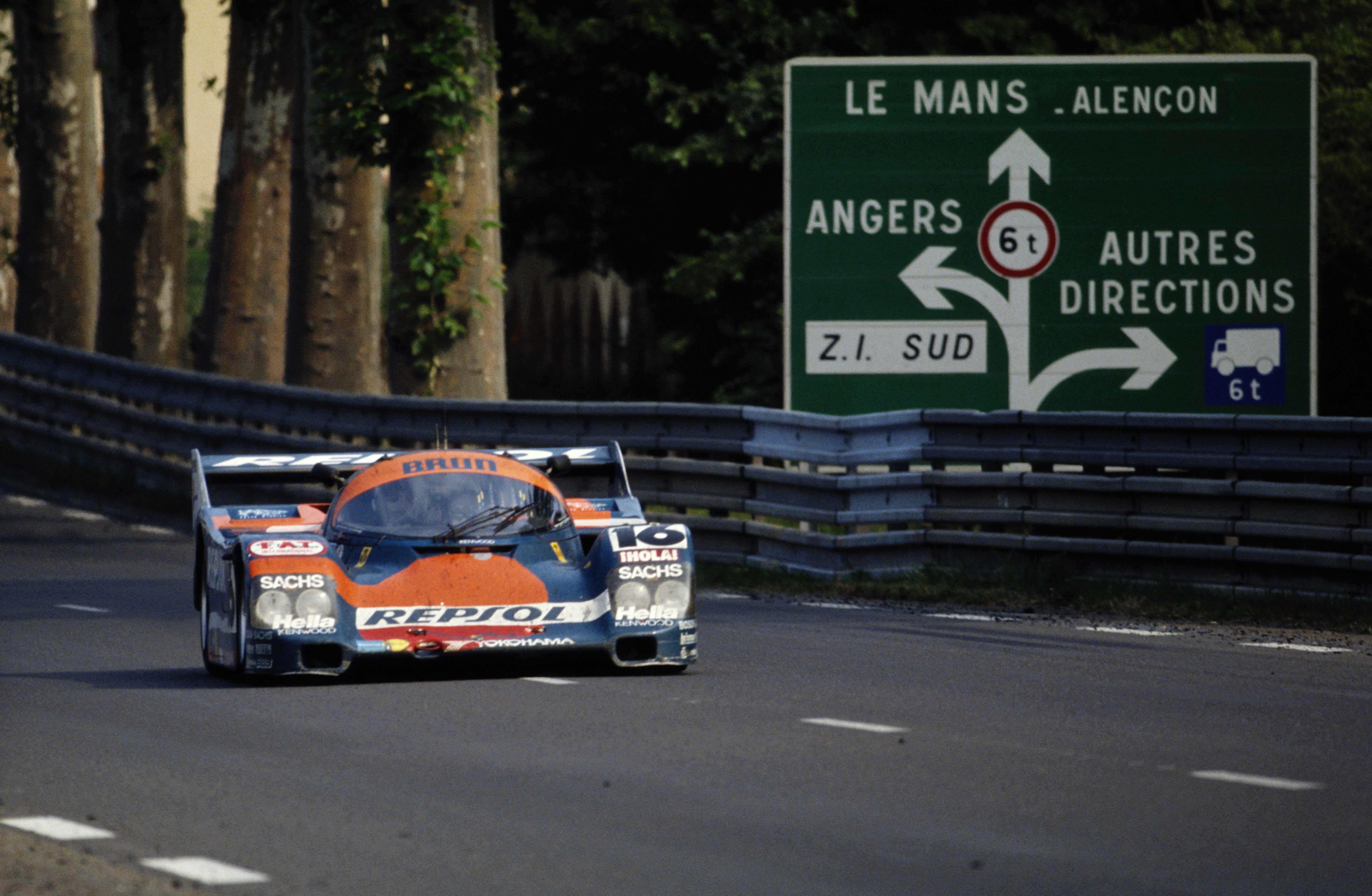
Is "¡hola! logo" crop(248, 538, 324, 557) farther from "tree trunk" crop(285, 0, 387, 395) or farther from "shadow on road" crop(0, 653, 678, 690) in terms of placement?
"tree trunk" crop(285, 0, 387, 395)

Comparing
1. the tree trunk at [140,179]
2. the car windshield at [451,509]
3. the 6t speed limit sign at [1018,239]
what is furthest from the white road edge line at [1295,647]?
the tree trunk at [140,179]

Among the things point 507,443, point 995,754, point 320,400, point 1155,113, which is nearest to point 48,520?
point 320,400

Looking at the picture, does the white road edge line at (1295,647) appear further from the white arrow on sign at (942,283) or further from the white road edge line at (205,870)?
the white road edge line at (205,870)

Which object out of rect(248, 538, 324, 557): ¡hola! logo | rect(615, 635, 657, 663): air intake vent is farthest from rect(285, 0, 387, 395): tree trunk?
rect(615, 635, 657, 663): air intake vent

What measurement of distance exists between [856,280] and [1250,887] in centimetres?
1169

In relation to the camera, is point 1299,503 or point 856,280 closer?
point 1299,503

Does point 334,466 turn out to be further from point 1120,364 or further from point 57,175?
point 57,175

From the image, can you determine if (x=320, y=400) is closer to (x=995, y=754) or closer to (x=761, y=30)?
(x=761, y=30)

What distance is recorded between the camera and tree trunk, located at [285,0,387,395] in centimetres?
2533

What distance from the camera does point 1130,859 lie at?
20.4 feet

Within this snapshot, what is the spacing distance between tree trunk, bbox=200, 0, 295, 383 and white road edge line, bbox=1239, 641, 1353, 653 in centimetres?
2015

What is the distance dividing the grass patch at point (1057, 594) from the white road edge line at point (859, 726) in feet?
15.5

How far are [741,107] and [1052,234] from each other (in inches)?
499

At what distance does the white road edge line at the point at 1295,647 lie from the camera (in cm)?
1163
